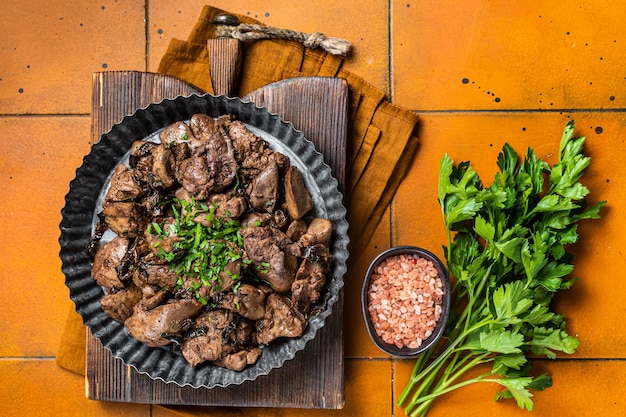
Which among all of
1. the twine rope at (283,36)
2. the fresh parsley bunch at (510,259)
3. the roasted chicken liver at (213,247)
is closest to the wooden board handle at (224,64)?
the twine rope at (283,36)

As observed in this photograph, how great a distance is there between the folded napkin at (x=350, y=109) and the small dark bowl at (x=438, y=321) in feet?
1.02

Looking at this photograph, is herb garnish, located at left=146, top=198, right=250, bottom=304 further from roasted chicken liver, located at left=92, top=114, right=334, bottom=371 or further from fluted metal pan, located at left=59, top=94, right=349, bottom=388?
fluted metal pan, located at left=59, top=94, right=349, bottom=388

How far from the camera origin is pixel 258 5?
339 centimetres

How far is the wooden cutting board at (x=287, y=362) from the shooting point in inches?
121

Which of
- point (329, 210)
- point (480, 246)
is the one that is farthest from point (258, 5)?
point (480, 246)

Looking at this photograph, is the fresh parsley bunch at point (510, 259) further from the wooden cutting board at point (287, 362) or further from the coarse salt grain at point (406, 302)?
the wooden cutting board at point (287, 362)

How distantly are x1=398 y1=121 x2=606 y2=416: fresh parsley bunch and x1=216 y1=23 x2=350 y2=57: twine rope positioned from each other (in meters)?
0.95

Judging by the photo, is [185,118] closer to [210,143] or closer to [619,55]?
[210,143]

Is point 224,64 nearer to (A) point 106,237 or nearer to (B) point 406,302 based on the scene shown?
(A) point 106,237

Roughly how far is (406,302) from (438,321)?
21 centimetres

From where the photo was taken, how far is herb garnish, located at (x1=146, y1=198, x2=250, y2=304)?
2582 mm

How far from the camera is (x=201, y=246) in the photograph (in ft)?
8.58

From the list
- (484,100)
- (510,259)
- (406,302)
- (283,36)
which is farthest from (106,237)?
(484,100)

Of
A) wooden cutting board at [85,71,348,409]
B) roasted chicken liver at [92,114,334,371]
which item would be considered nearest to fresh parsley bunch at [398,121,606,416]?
wooden cutting board at [85,71,348,409]
